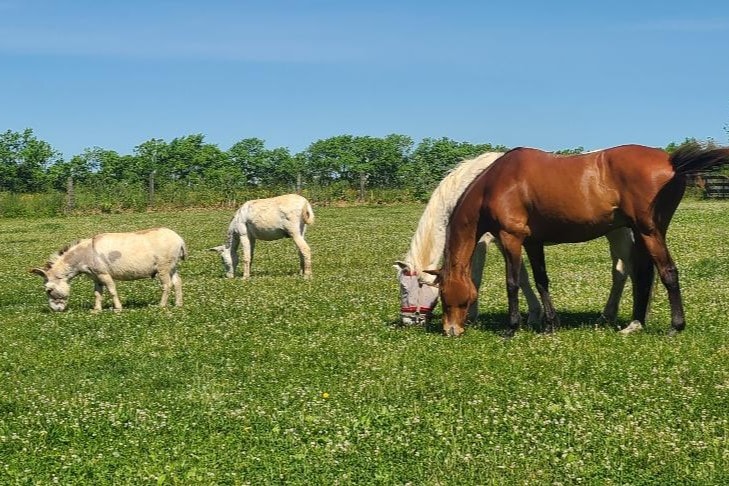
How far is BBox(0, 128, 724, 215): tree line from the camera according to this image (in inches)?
2532

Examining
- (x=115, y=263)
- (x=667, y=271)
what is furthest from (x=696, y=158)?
(x=115, y=263)

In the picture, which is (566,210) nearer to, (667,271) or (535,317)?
(667,271)

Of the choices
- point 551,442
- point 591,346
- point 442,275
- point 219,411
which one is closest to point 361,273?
point 442,275

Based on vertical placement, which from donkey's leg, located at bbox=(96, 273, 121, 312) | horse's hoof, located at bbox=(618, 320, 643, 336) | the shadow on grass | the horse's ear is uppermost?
the horse's ear

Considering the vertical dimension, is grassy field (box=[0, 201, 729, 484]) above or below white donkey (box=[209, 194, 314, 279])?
below

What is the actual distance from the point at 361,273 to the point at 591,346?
10.5 meters

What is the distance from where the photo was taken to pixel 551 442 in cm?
723

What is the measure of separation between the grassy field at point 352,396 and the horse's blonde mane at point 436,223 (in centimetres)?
113

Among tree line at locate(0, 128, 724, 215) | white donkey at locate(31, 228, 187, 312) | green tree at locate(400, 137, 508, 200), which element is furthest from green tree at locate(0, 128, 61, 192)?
white donkey at locate(31, 228, 187, 312)

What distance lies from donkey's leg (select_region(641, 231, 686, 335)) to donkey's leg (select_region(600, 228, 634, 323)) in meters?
1.17

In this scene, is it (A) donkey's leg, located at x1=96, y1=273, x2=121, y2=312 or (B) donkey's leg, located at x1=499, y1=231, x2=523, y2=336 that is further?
(A) donkey's leg, located at x1=96, y1=273, x2=121, y2=312

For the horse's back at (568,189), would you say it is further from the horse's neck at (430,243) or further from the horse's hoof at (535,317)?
the horse's hoof at (535,317)

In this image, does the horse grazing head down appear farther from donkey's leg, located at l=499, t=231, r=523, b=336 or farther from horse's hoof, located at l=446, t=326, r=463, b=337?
donkey's leg, located at l=499, t=231, r=523, b=336

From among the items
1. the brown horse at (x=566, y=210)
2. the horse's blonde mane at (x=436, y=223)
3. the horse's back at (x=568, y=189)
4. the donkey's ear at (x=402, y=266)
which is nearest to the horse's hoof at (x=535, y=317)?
the brown horse at (x=566, y=210)
